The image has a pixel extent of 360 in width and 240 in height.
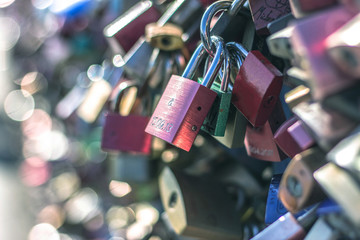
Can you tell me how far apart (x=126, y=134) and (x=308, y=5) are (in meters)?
0.50

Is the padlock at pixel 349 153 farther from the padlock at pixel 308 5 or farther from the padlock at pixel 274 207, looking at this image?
the padlock at pixel 274 207

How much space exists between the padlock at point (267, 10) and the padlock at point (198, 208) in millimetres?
336

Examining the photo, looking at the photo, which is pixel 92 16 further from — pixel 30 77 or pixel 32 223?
pixel 32 223

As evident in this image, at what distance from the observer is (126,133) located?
2.76ft

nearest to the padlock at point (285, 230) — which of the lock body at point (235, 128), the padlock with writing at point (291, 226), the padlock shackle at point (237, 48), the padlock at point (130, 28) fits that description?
the padlock with writing at point (291, 226)

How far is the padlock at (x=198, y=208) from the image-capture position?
0.74 metres

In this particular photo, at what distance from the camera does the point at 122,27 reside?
2.79ft

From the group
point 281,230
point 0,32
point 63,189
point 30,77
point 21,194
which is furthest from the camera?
point 0,32

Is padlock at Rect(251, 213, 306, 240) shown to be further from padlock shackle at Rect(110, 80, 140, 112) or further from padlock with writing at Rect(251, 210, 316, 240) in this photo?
padlock shackle at Rect(110, 80, 140, 112)

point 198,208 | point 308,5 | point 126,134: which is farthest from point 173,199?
point 308,5

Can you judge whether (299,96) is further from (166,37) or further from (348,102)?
(166,37)

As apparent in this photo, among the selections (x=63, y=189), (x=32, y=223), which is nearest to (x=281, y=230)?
(x=63, y=189)

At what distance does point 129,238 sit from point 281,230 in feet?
1.77

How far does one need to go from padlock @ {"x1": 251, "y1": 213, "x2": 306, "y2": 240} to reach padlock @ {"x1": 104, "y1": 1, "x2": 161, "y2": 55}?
485 millimetres
